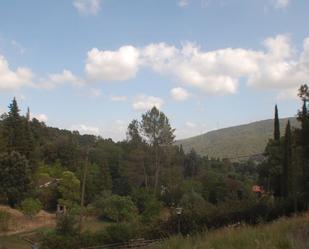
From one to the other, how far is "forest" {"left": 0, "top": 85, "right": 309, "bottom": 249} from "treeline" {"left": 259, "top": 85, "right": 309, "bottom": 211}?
88 mm

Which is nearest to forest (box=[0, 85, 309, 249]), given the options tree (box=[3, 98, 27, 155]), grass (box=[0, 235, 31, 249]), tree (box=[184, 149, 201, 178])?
tree (box=[3, 98, 27, 155])

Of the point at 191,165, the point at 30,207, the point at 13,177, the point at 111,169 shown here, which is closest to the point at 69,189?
the point at 30,207

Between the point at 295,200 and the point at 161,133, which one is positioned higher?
the point at 161,133

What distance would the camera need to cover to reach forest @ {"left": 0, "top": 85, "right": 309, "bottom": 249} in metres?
32.0

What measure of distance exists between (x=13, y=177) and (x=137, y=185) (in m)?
19.8

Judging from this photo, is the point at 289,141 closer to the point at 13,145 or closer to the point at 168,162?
the point at 168,162

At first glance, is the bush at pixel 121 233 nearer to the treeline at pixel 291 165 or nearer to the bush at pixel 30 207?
the treeline at pixel 291 165

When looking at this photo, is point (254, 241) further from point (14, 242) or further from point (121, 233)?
point (14, 242)

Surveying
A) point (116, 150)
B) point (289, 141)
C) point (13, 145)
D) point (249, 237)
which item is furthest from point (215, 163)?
point (249, 237)

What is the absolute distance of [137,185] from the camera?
237ft

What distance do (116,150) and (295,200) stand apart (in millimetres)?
63192

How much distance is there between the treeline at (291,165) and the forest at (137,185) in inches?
3.4

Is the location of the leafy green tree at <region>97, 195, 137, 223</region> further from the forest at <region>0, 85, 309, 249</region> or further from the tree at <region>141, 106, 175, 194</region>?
the tree at <region>141, 106, 175, 194</region>

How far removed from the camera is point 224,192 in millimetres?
64938
